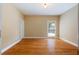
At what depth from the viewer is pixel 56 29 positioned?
712 centimetres

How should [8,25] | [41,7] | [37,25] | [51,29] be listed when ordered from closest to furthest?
1. [8,25]
2. [41,7]
3. [51,29]
4. [37,25]

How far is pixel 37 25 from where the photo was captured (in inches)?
289

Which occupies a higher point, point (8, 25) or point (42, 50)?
point (8, 25)

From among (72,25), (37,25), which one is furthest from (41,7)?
(37,25)

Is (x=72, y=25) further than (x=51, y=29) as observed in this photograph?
No

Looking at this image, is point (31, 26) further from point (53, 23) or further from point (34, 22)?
point (53, 23)

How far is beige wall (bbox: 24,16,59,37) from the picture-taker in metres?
7.14

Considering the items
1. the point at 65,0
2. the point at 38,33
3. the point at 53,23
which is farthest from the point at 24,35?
the point at 65,0

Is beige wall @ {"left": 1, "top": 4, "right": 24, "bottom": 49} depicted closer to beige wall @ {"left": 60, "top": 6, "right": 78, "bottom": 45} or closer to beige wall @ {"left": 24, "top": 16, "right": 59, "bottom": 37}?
beige wall @ {"left": 60, "top": 6, "right": 78, "bottom": 45}

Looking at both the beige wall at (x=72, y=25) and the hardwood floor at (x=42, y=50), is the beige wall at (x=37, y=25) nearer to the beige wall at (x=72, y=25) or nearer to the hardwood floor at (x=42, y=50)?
the beige wall at (x=72, y=25)

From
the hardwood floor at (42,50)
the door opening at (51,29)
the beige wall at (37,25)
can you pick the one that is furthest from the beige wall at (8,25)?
the door opening at (51,29)

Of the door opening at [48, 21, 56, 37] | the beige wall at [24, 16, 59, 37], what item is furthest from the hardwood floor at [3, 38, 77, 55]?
the beige wall at [24, 16, 59, 37]

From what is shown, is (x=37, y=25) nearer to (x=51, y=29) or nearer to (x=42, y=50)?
(x=51, y=29)
